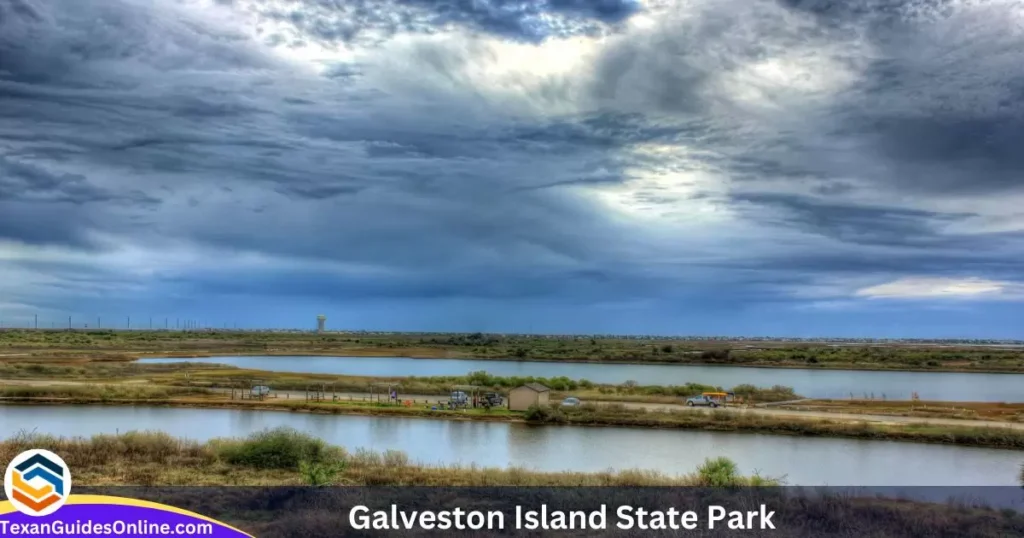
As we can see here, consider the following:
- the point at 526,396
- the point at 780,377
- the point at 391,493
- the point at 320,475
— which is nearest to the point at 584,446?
the point at 526,396

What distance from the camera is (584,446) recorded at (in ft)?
93.9

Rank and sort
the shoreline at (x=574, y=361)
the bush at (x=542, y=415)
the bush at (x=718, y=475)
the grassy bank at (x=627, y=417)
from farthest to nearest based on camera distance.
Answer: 1. the shoreline at (x=574, y=361)
2. the bush at (x=542, y=415)
3. the grassy bank at (x=627, y=417)
4. the bush at (x=718, y=475)

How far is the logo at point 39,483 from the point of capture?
9.21 m

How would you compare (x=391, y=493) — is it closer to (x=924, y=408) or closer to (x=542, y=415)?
(x=542, y=415)

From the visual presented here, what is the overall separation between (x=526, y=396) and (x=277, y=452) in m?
21.9

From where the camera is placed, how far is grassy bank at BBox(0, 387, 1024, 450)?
3184cm

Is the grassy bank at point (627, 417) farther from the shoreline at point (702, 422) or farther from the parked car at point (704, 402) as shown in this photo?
the parked car at point (704, 402)

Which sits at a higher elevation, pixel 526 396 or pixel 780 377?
pixel 526 396

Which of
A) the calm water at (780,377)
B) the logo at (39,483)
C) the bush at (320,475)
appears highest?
the logo at (39,483)

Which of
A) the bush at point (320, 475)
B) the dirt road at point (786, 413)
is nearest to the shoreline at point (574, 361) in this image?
the dirt road at point (786, 413)

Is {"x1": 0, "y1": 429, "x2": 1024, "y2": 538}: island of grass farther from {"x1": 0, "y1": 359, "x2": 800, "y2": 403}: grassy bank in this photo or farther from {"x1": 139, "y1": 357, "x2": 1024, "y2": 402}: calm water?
{"x1": 139, "y1": 357, "x2": 1024, "y2": 402}: calm water

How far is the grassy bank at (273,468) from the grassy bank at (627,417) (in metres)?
15.7

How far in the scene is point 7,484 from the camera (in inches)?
358

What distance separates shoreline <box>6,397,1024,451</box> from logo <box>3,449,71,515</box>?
27.7 m
